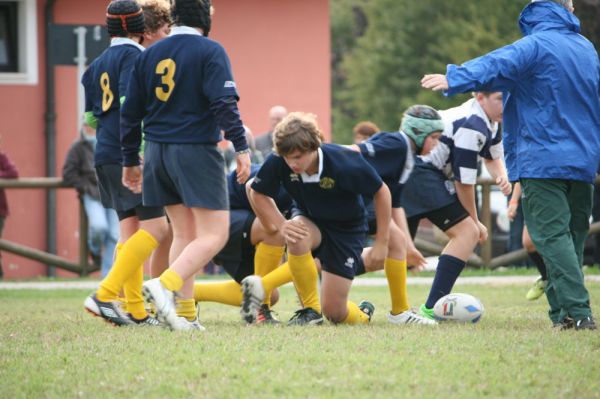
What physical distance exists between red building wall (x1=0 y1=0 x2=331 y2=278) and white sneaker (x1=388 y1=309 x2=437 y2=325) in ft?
32.7

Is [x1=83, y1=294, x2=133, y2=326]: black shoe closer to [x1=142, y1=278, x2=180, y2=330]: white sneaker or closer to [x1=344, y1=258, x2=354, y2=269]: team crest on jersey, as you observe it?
[x1=142, y1=278, x2=180, y2=330]: white sneaker

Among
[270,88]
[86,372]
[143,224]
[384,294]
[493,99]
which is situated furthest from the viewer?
[270,88]

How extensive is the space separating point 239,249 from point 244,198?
38 cm

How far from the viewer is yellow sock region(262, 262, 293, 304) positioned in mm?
8180

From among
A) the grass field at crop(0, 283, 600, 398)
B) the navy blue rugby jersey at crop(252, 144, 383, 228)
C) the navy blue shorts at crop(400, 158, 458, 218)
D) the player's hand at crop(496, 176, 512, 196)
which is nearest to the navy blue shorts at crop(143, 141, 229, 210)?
the navy blue rugby jersey at crop(252, 144, 383, 228)

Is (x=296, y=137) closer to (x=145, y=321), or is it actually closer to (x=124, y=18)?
(x=124, y=18)

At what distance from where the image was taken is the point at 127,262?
765 cm

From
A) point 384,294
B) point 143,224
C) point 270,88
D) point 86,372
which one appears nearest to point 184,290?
point 143,224

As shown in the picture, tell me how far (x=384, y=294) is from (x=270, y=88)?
753cm

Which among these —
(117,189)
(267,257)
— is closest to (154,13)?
(117,189)

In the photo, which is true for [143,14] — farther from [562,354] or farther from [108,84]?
[562,354]

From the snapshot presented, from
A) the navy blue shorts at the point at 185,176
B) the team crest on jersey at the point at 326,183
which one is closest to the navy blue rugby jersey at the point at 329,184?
the team crest on jersey at the point at 326,183

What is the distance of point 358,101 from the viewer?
152 feet

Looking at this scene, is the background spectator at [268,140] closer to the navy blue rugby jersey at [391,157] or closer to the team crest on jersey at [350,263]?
the navy blue rugby jersey at [391,157]
